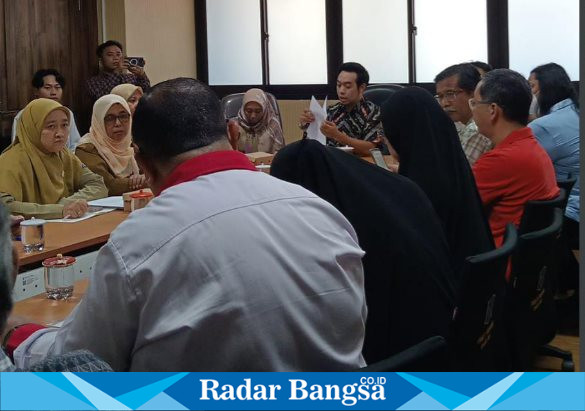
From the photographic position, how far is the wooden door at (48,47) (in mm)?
7355

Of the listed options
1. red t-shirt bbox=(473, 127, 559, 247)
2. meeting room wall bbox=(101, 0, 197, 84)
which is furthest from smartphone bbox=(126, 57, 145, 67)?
red t-shirt bbox=(473, 127, 559, 247)

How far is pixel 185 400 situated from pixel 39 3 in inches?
293

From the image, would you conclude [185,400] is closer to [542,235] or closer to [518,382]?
[518,382]

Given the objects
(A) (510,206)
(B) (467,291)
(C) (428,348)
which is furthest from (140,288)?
(A) (510,206)

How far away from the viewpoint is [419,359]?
1.33m

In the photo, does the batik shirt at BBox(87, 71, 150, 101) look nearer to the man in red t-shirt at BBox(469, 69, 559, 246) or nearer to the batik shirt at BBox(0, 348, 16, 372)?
the man in red t-shirt at BBox(469, 69, 559, 246)

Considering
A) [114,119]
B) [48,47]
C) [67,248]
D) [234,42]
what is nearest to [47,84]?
[48,47]

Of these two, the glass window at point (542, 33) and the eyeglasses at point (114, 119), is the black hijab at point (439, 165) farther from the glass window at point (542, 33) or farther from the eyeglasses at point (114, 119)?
the glass window at point (542, 33)

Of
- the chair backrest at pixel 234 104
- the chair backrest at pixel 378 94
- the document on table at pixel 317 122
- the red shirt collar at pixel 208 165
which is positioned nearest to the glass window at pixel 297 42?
the chair backrest at pixel 234 104

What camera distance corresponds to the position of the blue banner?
32.1 inches

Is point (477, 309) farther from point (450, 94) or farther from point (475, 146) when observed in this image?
point (450, 94)

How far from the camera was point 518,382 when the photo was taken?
0.84 meters

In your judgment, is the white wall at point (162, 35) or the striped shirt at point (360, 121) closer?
the striped shirt at point (360, 121)

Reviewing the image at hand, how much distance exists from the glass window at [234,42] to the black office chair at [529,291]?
644 cm
